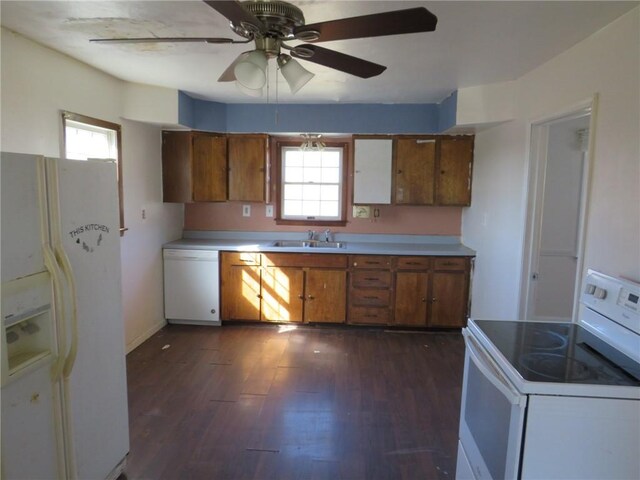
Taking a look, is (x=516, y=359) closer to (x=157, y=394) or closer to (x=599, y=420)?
(x=599, y=420)

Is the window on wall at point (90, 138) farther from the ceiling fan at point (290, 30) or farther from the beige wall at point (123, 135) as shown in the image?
the ceiling fan at point (290, 30)

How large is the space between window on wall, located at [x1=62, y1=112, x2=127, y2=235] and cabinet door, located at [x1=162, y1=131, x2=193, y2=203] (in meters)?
0.73

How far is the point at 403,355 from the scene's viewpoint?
3.55 meters

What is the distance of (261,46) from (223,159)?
2683 mm

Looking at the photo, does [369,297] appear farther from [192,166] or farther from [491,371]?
[491,371]

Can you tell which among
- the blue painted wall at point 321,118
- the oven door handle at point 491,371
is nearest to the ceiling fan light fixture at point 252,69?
the oven door handle at point 491,371

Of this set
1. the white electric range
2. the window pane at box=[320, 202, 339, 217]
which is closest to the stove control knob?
the white electric range

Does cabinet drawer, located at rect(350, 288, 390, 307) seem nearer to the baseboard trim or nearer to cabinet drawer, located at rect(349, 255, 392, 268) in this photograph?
cabinet drawer, located at rect(349, 255, 392, 268)

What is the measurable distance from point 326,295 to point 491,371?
2686 millimetres

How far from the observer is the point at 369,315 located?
4.11 meters

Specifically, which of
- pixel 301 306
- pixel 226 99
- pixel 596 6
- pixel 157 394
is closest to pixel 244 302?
pixel 301 306

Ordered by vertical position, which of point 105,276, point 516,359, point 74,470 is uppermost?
point 105,276

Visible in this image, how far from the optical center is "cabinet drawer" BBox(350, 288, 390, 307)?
13.4 ft

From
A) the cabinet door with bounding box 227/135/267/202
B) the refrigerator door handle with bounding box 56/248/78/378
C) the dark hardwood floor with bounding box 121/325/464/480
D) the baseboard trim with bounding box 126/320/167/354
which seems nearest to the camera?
the refrigerator door handle with bounding box 56/248/78/378
